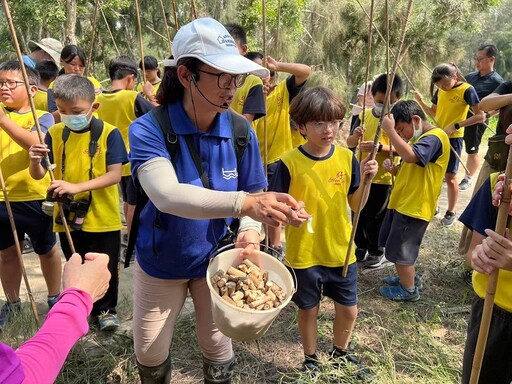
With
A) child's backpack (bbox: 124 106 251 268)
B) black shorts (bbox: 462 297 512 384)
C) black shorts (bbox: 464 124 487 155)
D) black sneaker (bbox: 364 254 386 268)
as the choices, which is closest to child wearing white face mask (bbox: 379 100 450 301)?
black sneaker (bbox: 364 254 386 268)

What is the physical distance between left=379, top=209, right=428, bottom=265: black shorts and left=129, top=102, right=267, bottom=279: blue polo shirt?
5.40 ft

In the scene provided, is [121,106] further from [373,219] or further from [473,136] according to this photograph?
[473,136]

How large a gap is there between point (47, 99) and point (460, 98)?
4.28 meters

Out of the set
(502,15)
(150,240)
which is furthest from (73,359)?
(502,15)

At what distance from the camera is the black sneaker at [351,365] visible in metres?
2.24

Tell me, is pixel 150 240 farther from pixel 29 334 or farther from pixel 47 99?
pixel 47 99

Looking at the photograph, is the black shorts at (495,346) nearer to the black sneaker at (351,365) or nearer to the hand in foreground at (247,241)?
the black sneaker at (351,365)

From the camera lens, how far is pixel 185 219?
170 cm

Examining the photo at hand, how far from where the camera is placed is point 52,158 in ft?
8.66

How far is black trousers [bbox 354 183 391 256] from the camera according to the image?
378 centimetres

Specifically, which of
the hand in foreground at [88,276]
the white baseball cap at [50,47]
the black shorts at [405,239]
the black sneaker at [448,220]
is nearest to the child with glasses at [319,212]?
the black shorts at [405,239]

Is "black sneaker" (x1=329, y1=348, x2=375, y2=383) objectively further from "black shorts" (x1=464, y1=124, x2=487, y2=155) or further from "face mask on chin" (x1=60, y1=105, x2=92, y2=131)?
"black shorts" (x1=464, y1=124, x2=487, y2=155)

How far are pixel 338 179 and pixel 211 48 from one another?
1.02 metres

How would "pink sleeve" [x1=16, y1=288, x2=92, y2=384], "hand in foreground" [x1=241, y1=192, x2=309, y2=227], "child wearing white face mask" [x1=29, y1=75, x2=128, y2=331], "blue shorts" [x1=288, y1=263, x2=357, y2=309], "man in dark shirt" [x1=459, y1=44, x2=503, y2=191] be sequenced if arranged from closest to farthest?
"pink sleeve" [x1=16, y1=288, x2=92, y2=384] < "hand in foreground" [x1=241, y1=192, x2=309, y2=227] < "blue shorts" [x1=288, y1=263, x2=357, y2=309] < "child wearing white face mask" [x1=29, y1=75, x2=128, y2=331] < "man in dark shirt" [x1=459, y1=44, x2=503, y2=191]
